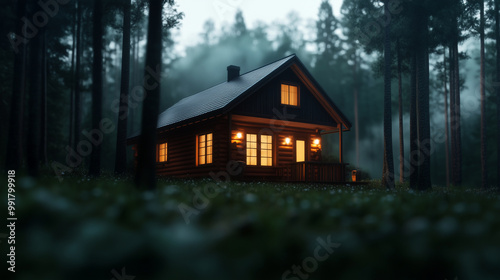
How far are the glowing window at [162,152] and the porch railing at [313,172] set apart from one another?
7.55 metres

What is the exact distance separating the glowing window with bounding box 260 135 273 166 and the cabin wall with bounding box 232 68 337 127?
139 centimetres

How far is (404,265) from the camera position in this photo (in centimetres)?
261

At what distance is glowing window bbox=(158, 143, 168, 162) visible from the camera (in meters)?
22.3

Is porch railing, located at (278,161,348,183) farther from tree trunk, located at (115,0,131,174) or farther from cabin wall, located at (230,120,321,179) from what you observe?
tree trunk, located at (115,0,131,174)

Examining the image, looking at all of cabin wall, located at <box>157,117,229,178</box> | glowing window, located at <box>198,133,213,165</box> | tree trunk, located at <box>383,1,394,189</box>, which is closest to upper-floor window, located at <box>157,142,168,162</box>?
cabin wall, located at <box>157,117,229,178</box>

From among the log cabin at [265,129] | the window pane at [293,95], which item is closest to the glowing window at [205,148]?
the log cabin at [265,129]

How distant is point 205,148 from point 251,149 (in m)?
2.18

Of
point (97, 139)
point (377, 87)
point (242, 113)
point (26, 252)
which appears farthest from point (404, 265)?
point (377, 87)

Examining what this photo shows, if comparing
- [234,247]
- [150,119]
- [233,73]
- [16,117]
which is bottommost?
[234,247]

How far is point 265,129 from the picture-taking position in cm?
1870

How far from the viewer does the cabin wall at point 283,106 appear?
17.1m

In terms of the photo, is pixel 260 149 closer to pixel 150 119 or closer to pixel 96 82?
pixel 96 82

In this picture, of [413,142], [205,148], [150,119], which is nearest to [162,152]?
[205,148]

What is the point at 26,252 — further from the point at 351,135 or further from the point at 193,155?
the point at 351,135
